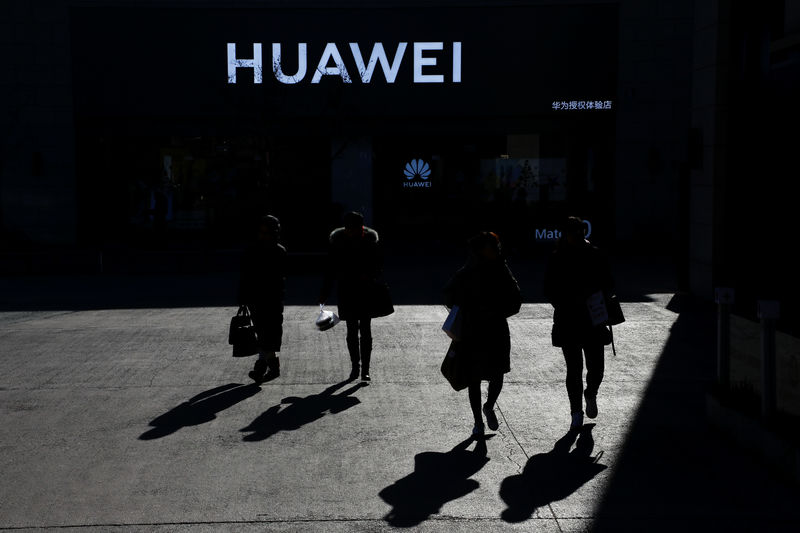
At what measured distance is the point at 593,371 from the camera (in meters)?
8.65

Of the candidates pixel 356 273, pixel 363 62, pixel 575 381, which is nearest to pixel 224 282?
pixel 363 62

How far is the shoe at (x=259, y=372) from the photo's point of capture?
10.5 metres

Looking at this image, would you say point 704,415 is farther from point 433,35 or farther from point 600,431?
point 433,35

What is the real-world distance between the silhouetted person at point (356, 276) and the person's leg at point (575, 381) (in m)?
2.70

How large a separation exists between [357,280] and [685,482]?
460 cm

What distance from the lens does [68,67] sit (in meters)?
27.5

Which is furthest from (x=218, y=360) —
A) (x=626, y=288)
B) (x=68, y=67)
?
(x=68, y=67)

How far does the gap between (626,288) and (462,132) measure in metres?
9.85

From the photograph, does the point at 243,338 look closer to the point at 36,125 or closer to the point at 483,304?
the point at 483,304

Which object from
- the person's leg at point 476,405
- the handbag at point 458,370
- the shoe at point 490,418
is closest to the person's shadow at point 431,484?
the person's leg at point 476,405

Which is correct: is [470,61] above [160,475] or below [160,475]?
above

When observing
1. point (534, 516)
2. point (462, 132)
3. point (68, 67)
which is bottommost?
point (534, 516)

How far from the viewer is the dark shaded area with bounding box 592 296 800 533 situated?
6188 millimetres

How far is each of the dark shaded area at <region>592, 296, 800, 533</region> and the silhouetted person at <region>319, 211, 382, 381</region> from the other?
3.07 meters
